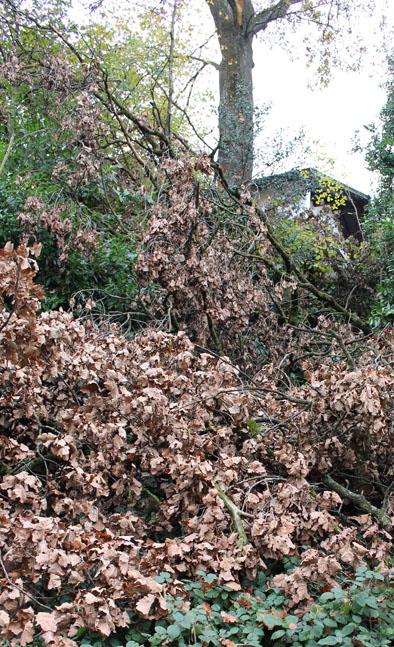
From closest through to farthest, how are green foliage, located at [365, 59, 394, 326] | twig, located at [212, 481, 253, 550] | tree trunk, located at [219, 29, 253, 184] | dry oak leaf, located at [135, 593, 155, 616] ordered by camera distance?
dry oak leaf, located at [135, 593, 155, 616] < twig, located at [212, 481, 253, 550] < green foliage, located at [365, 59, 394, 326] < tree trunk, located at [219, 29, 253, 184]

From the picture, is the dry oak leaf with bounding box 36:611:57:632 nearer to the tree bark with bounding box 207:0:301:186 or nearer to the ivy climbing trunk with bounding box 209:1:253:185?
the ivy climbing trunk with bounding box 209:1:253:185

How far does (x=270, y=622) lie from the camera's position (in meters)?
2.98

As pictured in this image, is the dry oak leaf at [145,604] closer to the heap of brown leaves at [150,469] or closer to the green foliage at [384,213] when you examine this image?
the heap of brown leaves at [150,469]

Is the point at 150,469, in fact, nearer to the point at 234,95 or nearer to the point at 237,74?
the point at 234,95

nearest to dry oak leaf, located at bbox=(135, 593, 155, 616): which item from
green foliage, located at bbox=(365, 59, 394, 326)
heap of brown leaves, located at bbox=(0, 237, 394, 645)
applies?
heap of brown leaves, located at bbox=(0, 237, 394, 645)

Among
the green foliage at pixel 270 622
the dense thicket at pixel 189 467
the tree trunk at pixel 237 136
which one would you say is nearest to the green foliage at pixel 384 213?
the tree trunk at pixel 237 136

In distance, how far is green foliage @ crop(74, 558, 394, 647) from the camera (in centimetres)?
293

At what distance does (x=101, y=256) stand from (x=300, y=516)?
509cm

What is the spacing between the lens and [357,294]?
34.8 ft

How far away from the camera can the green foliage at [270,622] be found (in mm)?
2930

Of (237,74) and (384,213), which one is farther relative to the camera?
(237,74)

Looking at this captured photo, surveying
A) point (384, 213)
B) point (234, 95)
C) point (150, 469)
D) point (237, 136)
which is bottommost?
point (150, 469)

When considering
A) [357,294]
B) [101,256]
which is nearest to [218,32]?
[357,294]

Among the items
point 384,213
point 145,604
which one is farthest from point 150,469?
point 384,213
